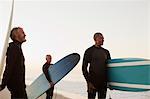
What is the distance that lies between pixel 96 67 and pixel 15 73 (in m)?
0.68

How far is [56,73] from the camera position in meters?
2.31

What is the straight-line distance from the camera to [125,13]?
2977mm

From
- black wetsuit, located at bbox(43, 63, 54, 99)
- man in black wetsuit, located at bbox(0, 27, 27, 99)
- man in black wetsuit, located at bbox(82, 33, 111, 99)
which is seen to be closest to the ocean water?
black wetsuit, located at bbox(43, 63, 54, 99)

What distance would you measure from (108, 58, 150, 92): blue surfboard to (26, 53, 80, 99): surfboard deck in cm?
31

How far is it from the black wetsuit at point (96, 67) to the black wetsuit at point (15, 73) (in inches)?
22.8

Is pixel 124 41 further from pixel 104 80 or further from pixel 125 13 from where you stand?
pixel 104 80

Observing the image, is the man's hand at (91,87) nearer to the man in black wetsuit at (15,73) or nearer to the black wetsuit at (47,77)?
the black wetsuit at (47,77)

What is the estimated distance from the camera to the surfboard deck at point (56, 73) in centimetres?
226

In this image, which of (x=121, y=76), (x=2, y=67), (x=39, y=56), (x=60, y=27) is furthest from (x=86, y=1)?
(x=2, y=67)

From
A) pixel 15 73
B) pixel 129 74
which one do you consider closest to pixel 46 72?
pixel 15 73

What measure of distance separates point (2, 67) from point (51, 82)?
1.41 feet

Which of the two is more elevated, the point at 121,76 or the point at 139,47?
the point at 139,47

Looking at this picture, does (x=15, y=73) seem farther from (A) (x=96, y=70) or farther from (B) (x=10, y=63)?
(A) (x=96, y=70)

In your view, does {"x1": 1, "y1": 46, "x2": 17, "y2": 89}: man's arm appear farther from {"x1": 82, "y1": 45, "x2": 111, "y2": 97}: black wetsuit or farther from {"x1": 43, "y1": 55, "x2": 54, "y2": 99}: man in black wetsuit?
{"x1": 82, "y1": 45, "x2": 111, "y2": 97}: black wetsuit
